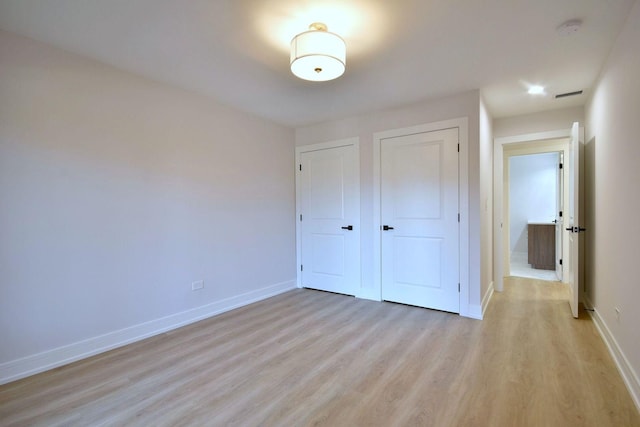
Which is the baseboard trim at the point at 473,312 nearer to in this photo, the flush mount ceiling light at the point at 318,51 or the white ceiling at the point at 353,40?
the white ceiling at the point at 353,40

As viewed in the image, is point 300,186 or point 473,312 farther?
point 300,186

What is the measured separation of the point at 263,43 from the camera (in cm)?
233

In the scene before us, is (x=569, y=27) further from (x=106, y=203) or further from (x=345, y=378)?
(x=106, y=203)

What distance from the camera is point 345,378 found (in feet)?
7.01

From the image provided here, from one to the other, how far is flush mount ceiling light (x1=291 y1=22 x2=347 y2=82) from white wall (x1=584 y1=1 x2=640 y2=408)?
186cm

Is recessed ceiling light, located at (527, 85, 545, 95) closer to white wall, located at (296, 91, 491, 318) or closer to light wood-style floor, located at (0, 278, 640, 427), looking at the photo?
white wall, located at (296, 91, 491, 318)

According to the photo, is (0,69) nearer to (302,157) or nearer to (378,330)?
(302,157)

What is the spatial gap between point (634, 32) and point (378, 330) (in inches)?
115

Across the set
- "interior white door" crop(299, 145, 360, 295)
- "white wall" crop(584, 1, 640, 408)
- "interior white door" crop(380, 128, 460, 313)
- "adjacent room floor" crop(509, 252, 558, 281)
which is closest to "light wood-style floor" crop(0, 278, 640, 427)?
"white wall" crop(584, 1, 640, 408)

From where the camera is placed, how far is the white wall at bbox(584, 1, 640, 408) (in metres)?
1.94

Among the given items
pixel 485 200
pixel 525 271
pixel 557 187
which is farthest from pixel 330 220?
pixel 525 271

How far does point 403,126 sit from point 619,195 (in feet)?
6.97

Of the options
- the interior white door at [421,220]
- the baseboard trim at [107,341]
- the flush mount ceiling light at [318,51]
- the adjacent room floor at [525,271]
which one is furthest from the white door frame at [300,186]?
the adjacent room floor at [525,271]

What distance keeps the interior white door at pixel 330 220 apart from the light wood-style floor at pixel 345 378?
112 centimetres
